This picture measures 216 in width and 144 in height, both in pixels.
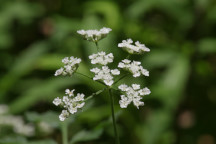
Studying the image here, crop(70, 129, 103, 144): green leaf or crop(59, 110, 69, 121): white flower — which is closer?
crop(59, 110, 69, 121): white flower

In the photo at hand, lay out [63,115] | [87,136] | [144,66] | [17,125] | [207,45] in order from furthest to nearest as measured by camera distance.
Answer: [144,66], [207,45], [17,125], [87,136], [63,115]

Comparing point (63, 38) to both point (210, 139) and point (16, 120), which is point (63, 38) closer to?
point (16, 120)

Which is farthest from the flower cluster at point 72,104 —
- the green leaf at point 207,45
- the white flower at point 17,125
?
the green leaf at point 207,45

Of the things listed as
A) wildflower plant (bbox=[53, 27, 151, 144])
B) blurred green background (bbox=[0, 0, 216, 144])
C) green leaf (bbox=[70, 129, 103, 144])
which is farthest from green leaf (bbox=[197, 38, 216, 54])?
green leaf (bbox=[70, 129, 103, 144])

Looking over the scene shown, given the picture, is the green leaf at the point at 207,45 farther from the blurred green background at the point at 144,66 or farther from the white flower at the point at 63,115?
the white flower at the point at 63,115

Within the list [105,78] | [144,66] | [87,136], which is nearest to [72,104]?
[105,78]

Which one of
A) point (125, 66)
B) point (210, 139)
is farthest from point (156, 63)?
point (125, 66)

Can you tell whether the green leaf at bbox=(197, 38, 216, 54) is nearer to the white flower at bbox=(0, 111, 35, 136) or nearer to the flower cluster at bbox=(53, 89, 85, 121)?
the white flower at bbox=(0, 111, 35, 136)

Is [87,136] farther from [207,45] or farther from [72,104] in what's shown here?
[207,45]
